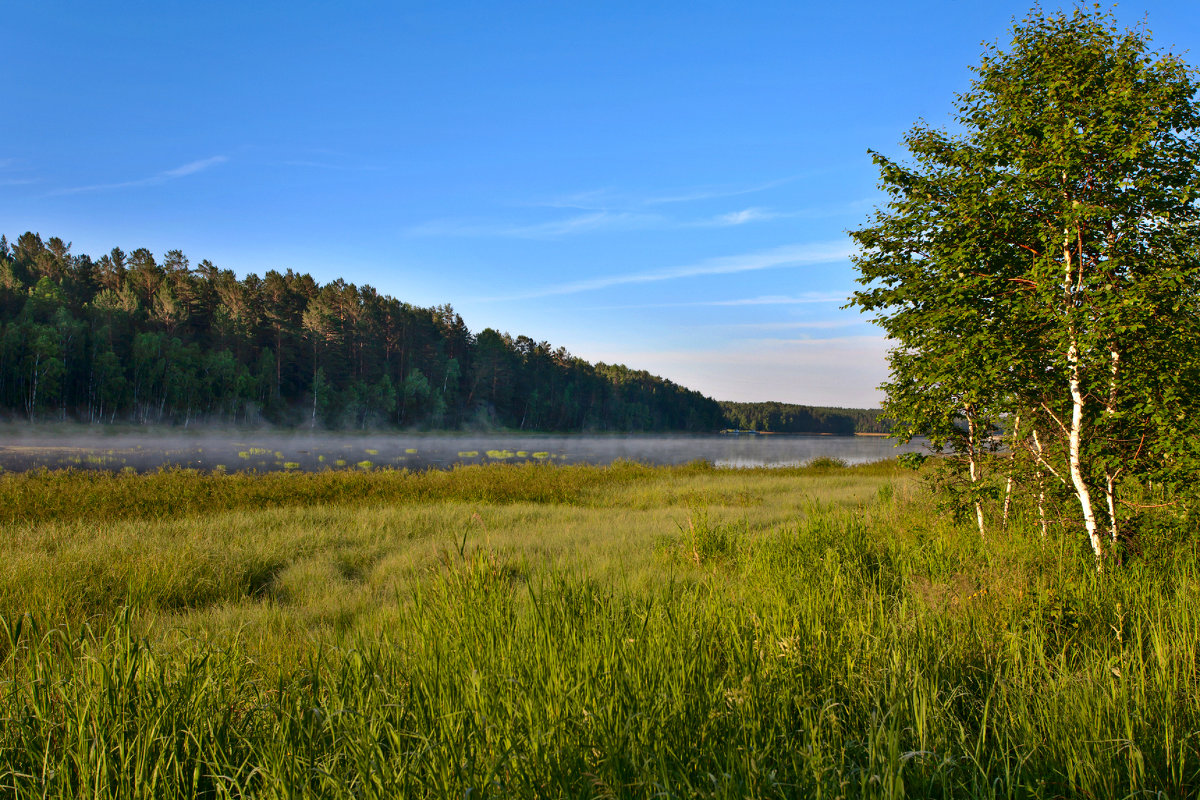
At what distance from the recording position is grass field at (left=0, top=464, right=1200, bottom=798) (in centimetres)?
205

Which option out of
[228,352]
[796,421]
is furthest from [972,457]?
[796,421]

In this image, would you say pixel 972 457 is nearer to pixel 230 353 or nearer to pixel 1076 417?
pixel 1076 417

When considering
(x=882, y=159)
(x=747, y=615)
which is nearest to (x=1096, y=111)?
(x=882, y=159)

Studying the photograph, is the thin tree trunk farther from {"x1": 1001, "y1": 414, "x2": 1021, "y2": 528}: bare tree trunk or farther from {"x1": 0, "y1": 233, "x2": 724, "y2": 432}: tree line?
{"x1": 0, "y1": 233, "x2": 724, "y2": 432}: tree line

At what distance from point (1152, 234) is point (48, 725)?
8492 mm

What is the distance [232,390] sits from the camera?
57656 mm

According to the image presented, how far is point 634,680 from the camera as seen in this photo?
2.57 metres

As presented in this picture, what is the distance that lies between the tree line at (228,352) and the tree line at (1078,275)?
63.0 meters

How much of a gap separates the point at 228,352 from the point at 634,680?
6603cm

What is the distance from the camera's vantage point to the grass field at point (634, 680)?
205cm

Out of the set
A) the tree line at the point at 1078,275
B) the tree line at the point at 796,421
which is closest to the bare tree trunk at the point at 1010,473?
the tree line at the point at 1078,275

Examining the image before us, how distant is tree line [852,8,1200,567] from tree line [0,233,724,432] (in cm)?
6297

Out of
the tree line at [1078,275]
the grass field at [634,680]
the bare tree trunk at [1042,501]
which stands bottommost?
the grass field at [634,680]

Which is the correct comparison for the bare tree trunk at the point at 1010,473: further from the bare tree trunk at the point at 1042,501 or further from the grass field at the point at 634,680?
the grass field at the point at 634,680
